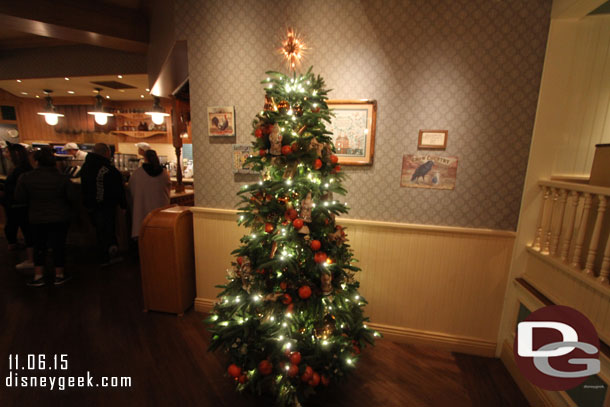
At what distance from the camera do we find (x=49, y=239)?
283 centimetres

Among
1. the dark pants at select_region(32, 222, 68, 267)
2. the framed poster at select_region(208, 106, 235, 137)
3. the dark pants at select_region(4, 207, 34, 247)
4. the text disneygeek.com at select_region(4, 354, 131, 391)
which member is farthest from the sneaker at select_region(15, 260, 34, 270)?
the framed poster at select_region(208, 106, 235, 137)

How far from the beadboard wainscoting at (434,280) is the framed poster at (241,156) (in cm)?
94

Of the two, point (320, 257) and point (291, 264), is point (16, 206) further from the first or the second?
point (320, 257)

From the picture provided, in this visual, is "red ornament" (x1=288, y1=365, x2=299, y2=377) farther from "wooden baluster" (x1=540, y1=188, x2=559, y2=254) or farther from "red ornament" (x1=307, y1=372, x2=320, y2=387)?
"wooden baluster" (x1=540, y1=188, x2=559, y2=254)

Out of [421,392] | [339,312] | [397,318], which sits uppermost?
[339,312]

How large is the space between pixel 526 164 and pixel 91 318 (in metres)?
3.76

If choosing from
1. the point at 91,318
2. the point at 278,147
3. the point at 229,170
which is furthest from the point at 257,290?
the point at 91,318

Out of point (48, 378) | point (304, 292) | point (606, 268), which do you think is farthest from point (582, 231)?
point (48, 378)

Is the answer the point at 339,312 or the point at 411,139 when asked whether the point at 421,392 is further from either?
the point at 411,139

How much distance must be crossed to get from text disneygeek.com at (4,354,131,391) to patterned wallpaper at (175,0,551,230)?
77.6 inches

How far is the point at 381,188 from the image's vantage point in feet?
6.94

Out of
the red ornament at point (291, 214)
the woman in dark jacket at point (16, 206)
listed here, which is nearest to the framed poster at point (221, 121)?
the red ornament at point (291, 214)

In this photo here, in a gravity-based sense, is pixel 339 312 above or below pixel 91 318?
above

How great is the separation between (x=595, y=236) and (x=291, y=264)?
1592 mm
